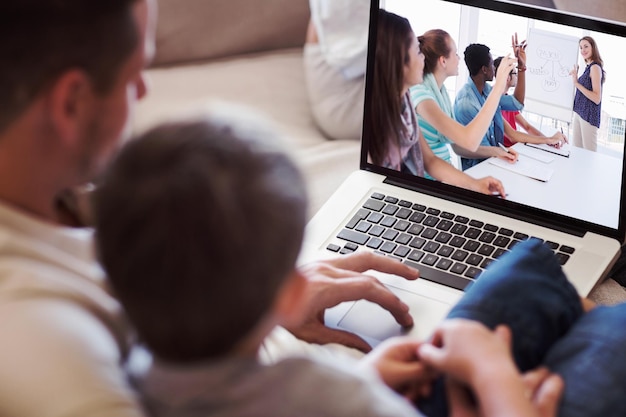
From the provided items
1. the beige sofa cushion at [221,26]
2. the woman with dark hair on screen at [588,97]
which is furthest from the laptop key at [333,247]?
the beige sofa cushion at [221,26]

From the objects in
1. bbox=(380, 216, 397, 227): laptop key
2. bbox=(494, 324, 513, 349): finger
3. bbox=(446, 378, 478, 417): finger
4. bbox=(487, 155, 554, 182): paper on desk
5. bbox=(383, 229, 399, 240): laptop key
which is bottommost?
bbox=(383, 229, 399, 240): laptop key

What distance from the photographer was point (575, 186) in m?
1.10

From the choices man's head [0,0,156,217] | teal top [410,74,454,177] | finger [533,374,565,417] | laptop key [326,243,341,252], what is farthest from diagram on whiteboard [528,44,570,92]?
man's head [0,0,156,217]

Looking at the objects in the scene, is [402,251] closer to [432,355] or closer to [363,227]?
[363,227]

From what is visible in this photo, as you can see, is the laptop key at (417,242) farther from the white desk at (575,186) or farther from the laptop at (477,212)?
the white desk at (575,186)

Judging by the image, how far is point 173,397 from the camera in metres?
0.62

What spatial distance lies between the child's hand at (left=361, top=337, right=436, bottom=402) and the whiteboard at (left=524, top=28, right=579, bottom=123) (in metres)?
0.42

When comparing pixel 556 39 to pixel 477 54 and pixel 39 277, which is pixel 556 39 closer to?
pixel 477 54

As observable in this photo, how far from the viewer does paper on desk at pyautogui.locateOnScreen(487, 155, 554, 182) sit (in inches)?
44.1

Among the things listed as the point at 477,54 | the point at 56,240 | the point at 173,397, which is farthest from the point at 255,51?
the point at 173,397

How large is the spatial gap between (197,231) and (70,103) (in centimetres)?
19

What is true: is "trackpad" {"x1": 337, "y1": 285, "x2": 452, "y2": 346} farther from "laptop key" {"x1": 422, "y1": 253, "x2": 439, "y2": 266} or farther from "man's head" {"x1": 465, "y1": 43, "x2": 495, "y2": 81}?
"man's head" {"x1": 465, "y1": 43, "x2": 495, "y2": 81}

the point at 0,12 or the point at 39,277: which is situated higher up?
the point at 0,12

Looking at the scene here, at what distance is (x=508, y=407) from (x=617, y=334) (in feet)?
0.51
